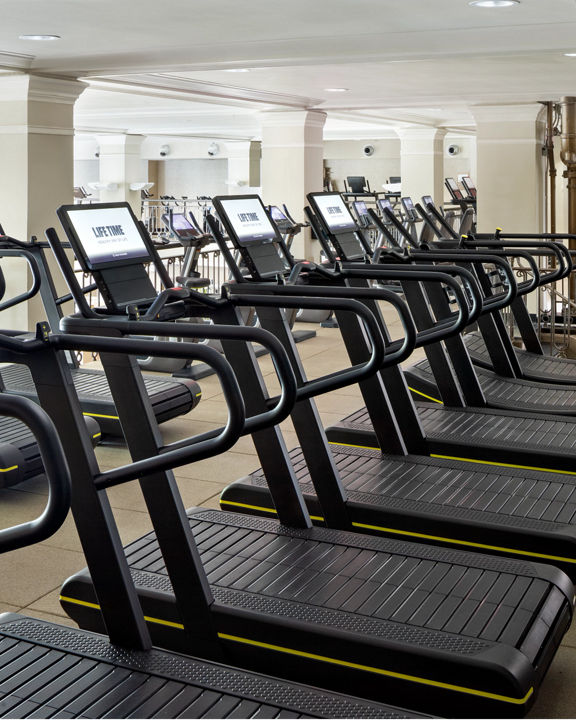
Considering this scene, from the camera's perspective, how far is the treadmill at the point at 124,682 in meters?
1.82

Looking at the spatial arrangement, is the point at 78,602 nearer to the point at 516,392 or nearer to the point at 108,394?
the point at 108,394

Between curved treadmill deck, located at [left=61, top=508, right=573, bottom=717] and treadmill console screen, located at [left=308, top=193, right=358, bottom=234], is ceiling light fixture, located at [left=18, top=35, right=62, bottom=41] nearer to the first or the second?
treadmill console screen, located at [left=308, top=193, right=358, bottom=234]

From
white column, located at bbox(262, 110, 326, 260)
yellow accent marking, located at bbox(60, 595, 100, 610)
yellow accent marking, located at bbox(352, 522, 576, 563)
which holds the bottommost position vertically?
yellow accent marking, located at bbox(352, 522, 576, 563)

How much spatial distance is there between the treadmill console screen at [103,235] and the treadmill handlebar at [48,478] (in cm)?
167

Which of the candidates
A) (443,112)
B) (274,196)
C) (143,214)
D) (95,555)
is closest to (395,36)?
(95,555)

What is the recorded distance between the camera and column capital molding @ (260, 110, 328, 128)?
951cm

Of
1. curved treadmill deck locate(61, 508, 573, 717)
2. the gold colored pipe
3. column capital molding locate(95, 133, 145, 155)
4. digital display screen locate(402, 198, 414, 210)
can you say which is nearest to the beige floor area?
curved treadmill deck locate(61, 508, 573, 717)

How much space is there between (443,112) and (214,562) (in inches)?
378

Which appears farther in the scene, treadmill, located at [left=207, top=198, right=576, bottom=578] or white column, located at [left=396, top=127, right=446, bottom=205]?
white column, located at [left=396, top=127, right=446, bottom=205]

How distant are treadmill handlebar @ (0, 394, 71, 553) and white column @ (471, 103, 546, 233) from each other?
886cm

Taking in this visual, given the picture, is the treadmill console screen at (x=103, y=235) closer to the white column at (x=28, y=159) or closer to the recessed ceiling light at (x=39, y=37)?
the recessed ceiling light at (x=39, y=37)

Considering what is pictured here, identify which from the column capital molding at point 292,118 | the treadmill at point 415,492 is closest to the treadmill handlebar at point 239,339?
the treadmill at point 415,492

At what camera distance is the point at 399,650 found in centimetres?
208

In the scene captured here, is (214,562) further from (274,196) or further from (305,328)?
(274,196)
